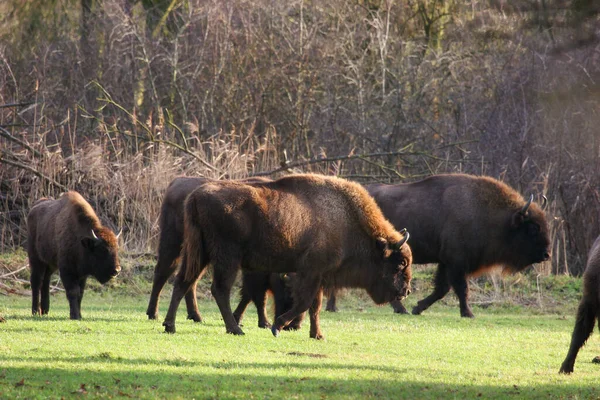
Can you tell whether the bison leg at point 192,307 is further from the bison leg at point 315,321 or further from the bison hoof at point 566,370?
the bison hoof at point 566,370

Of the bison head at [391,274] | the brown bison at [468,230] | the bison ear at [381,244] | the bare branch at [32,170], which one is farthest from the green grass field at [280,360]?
the bare branch at [32,170]

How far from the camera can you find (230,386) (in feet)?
28.7

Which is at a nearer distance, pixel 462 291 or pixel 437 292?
pixel 462 291

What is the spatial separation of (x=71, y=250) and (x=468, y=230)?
712 centimetres

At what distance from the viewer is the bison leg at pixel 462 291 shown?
56.4 feet

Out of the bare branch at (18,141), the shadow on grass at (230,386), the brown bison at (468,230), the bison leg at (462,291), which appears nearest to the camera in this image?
the shadow on grass at (230,386)

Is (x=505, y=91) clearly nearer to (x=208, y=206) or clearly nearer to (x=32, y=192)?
(x=32, y=192)

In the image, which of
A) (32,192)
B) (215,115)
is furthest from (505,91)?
(32,192)

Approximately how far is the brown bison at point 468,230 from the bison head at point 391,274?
4488 millimetres

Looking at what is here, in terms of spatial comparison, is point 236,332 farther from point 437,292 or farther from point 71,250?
point 437,292

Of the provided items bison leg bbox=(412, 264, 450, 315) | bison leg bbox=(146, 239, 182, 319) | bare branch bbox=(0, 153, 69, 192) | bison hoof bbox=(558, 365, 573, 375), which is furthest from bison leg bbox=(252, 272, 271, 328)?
bare branch bbox=(0, 153, 69, 192)

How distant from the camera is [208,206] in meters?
12.0

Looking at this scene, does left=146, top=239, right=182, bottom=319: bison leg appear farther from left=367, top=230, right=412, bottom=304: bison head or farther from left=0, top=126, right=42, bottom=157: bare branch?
left=0, top=126, right=42, bottom=157: bare branch

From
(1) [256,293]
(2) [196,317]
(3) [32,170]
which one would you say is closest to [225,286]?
(1) [256,293]
